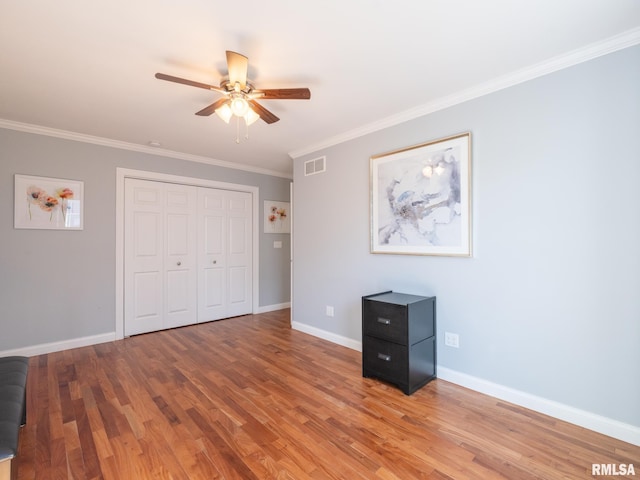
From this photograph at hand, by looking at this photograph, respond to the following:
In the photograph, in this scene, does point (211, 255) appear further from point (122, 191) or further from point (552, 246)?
point (552, 246)

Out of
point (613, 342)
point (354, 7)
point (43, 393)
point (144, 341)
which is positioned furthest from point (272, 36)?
point (144, 341)

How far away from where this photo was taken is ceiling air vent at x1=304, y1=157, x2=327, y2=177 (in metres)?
3.84

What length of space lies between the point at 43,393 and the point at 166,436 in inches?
53.6

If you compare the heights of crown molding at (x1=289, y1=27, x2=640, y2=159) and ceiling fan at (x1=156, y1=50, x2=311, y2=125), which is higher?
crown molding at (x1=289, y1=27, x2=640, y2=159)

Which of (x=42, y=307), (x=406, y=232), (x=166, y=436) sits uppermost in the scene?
(x=406, y=232)

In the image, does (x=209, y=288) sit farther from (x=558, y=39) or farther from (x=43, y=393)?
(x=558, y=39)

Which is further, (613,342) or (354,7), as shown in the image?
(613,342)

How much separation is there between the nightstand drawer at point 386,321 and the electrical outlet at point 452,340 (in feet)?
1.61

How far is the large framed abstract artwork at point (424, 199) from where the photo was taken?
2547 mm

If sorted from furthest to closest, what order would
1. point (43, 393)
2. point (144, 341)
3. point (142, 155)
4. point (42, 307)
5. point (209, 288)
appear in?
point (209, 288) → point (142, 155) → point (144, 341) → point (42, 307) → point (43, 393)

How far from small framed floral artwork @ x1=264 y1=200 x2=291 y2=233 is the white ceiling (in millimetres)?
2379

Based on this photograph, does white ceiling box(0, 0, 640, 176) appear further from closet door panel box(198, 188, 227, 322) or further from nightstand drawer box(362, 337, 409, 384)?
nightstand drawer box(362, 337, 409, 384)

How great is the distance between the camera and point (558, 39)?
1894 millimetres

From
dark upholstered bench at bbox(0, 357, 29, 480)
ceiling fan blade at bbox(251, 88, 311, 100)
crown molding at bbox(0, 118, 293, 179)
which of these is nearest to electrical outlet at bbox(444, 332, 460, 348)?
ceiling fan blade at bbox(251, 88, 311, 100)
